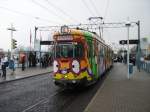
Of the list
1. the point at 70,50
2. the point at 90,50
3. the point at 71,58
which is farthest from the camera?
the point at 90,50

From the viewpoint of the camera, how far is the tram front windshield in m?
16.7

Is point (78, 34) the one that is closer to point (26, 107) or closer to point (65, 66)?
point (65, 66)

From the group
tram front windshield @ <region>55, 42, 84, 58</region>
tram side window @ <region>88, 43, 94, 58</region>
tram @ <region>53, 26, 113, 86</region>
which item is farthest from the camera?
tram side window @ <region>88, 43, 94, 58</region>

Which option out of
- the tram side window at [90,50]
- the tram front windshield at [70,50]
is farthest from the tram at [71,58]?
the tram side window at [90,50]

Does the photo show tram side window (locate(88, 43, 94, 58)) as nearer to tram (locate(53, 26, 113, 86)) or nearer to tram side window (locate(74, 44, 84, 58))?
tram (locate(53, 26, 113, 86))

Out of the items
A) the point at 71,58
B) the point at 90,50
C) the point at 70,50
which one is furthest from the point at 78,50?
the point at 90,50

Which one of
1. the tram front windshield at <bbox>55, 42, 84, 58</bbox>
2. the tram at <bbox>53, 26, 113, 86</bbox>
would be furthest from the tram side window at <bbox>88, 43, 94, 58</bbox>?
the tram front windshield at <bbox>55, 42, 84, 58</bbox>

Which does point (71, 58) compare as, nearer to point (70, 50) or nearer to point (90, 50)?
point (70, 50)

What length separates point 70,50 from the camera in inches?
659

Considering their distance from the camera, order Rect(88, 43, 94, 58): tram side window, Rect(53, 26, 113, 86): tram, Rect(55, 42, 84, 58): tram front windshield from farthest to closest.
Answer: Rect(88, 43, 94, 58): tram side window → Rect(55, 42, 84, 58): tram front windshield → Rect(53, 26, 113, 86): tram

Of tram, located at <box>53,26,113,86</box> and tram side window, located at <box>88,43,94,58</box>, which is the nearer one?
tram, located at <box>53,26,113,86</box>

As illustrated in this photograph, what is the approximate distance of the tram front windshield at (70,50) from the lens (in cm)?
1672

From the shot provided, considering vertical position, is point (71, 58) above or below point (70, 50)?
below

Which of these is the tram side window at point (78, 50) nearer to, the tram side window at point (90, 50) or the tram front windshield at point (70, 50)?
the tram front windshield at point (70, 50)
